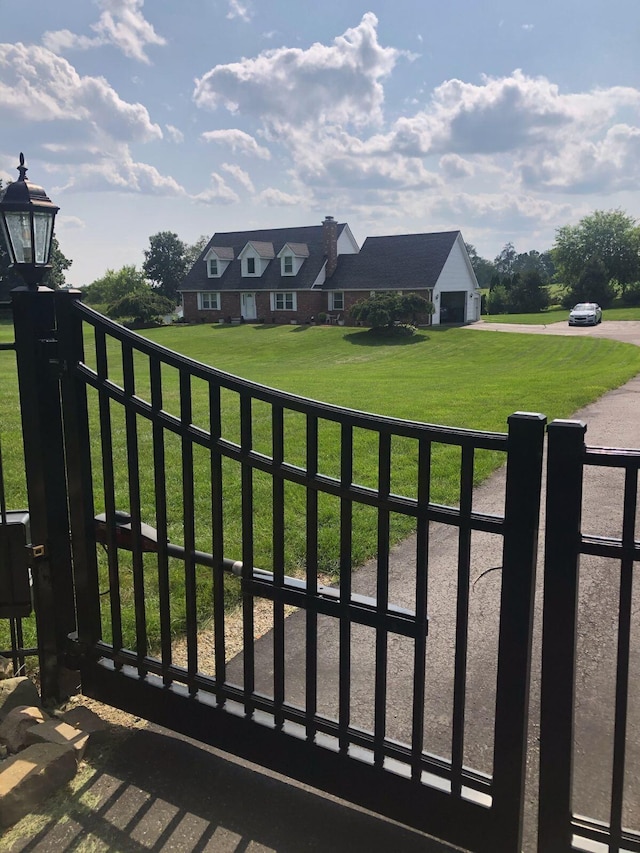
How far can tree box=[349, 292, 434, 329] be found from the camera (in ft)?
121

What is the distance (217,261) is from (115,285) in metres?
26.0

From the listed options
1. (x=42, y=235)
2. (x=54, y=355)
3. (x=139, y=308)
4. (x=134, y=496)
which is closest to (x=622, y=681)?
(x=134, y=496)

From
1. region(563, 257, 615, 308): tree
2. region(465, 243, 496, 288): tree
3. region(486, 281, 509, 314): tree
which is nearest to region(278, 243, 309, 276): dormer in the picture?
region(486, 281, 509, 314): tree

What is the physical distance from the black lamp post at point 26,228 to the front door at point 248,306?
46.6m

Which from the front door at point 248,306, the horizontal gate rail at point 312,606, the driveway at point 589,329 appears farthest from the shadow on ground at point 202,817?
the front door at point 248,306

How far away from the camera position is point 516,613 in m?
2.20

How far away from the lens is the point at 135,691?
3.06 meters

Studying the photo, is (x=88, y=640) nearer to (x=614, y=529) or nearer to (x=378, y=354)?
(x=614, y=529)

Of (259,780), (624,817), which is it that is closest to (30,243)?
(259,780)

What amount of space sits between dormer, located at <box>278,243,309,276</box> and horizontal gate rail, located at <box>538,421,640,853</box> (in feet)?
153

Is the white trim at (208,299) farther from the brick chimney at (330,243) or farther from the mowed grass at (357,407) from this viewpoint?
the mowed grass at (357,407)

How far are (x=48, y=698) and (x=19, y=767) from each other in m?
0.63

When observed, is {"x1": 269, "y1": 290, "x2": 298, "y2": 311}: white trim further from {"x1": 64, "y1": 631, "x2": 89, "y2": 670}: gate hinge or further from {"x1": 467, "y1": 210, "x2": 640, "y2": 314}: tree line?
{"x1": 64, "y1": 631, "x2": 89, "y2": 670}: gate hinge

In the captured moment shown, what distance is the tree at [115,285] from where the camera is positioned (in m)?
71.7
